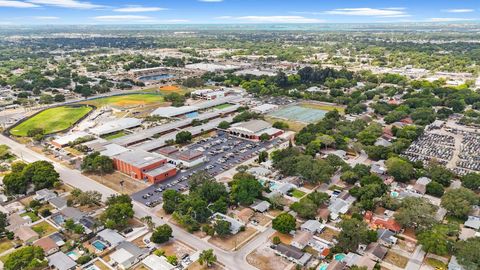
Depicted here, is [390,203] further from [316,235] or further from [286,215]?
[286,215]

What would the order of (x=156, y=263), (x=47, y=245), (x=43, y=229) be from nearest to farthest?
(x=156, y=263) < (x=47, y=245) < (x=43, y=229)

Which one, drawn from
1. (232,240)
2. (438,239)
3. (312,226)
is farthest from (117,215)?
(438,239)

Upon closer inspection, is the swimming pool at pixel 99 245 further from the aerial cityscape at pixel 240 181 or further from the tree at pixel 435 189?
the tree at pixel 435 189

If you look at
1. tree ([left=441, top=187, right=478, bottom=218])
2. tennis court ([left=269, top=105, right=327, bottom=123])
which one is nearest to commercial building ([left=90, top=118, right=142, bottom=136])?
tennis court ([left=269, top=105, right=327, bottom=123])

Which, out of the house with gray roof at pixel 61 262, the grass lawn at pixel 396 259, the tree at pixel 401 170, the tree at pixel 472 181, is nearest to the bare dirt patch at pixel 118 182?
the house with gray roof at pixel 61 262

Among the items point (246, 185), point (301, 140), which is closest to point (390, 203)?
point (246, 185)

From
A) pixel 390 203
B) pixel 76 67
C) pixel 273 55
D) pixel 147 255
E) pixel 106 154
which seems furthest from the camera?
pixel 273 55

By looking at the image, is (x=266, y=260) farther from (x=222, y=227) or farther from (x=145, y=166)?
(x=145, y=166)
